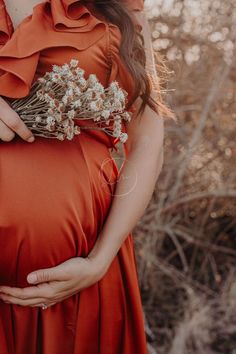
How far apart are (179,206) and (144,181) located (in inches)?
92.1

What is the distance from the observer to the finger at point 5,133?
5.82 feet

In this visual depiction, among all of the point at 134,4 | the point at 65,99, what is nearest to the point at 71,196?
the point at 65,99

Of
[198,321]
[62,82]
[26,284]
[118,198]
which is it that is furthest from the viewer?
[198,321]

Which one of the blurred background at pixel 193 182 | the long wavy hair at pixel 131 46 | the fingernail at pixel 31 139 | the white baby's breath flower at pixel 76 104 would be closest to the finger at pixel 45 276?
the fingernail at pixel 31 139

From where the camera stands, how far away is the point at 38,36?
189 centimetres

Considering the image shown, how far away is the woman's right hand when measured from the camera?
1.76m

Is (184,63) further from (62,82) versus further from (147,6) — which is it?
(62,82)

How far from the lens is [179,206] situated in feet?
14.5

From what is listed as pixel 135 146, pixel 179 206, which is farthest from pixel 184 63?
→ pixel 135 146

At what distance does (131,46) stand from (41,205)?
610 mm

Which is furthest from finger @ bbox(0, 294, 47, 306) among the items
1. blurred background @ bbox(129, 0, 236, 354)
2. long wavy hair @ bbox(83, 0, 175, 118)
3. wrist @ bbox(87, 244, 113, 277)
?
blurred background @ bbox(129, 0, 236, 354)

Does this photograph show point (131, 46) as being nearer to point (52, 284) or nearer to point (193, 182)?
point (52, 284)

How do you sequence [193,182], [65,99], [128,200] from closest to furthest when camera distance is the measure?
[65,99] < [128,200] < [193,182]

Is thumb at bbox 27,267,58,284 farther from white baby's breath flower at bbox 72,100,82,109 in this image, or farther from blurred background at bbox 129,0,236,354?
blurred background at bbox 129,0,236,354
